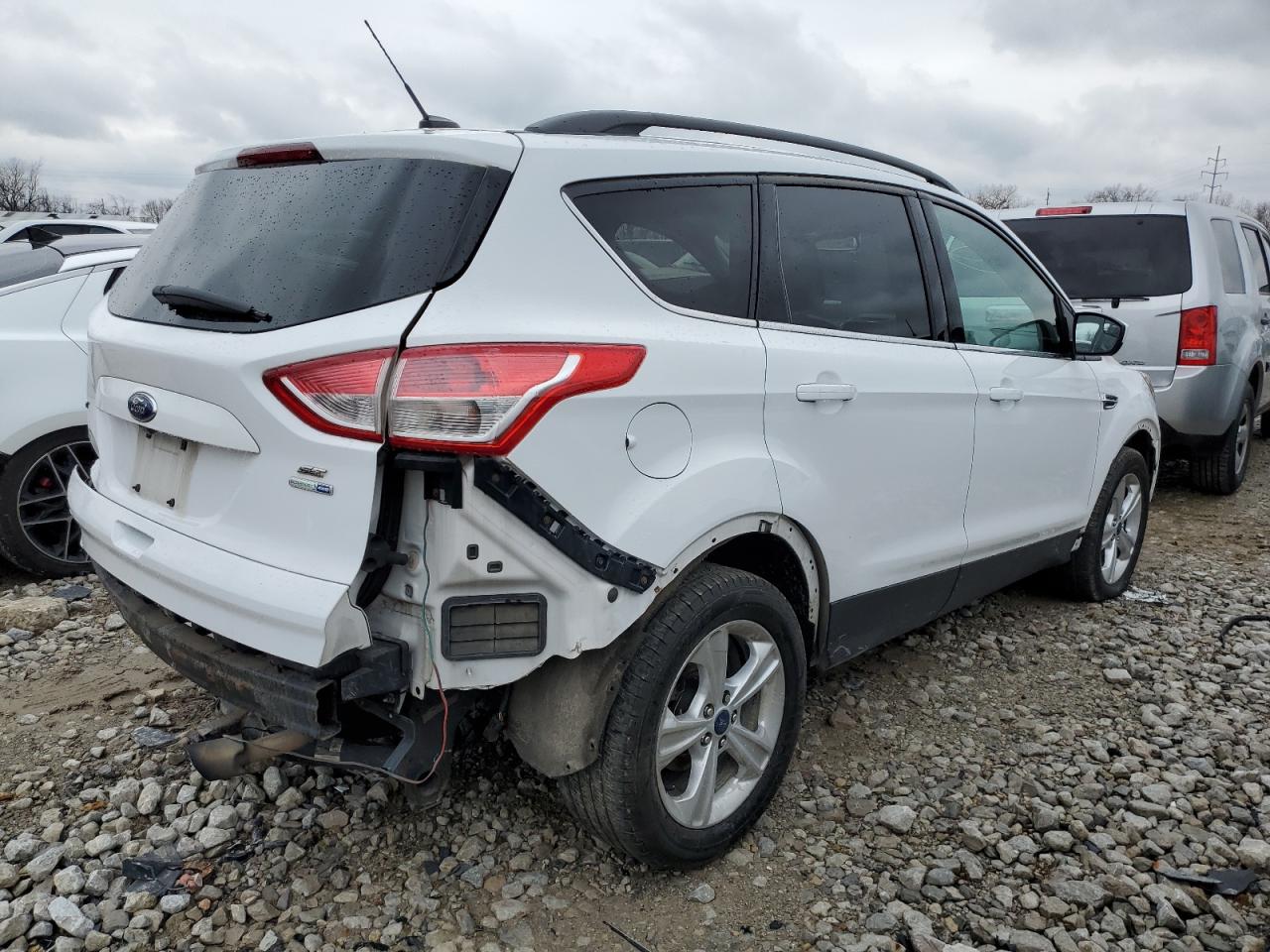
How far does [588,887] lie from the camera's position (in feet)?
8.51

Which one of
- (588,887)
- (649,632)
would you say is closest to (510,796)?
(588,887)

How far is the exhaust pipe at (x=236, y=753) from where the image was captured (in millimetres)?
2314

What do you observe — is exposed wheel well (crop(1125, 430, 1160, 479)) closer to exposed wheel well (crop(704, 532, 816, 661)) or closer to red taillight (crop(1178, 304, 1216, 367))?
red taillight (crop(1178, 304, 1216, 367))

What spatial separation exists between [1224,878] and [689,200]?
7.72 feet

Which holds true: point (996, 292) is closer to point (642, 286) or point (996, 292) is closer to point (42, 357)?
point (642, 286)

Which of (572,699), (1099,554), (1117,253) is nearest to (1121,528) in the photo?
(1099,554)

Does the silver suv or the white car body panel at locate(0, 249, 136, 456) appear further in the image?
the silver suv

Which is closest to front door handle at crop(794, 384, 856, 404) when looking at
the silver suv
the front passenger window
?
the front passenger window

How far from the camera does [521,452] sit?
6.56ft

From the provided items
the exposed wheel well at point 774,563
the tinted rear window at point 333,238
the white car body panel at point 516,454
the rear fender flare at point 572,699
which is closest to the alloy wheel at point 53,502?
the white car body panel at point 516,454

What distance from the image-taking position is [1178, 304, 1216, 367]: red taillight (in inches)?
241

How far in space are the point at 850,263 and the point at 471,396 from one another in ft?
5.05

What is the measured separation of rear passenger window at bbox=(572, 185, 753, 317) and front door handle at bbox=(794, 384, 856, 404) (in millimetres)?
265

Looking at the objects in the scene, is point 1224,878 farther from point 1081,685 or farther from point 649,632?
point 649,632
